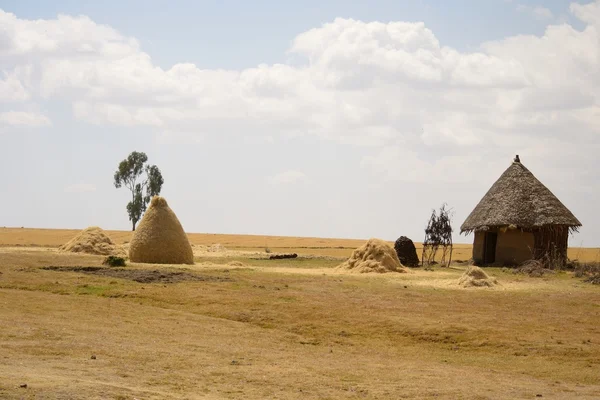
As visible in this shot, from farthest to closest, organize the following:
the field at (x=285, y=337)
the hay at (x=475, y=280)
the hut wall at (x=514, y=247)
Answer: the hut wall at (x=514, y=247) < the hay at (x=475, y=280) < the field at (x=285, y=337)

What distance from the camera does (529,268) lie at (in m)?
26.3

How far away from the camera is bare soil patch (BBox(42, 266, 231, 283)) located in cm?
1984

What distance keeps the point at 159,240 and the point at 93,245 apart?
590 cm

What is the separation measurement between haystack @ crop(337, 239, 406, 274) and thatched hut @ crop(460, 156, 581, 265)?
6379 millimetres

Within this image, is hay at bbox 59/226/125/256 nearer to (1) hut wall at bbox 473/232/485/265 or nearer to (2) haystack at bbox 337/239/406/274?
(2) haystack at bbox 337/239/406/274

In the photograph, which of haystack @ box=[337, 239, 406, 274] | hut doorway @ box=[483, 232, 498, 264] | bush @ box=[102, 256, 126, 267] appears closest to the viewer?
bush @ box=[102, 256, 126, 267]

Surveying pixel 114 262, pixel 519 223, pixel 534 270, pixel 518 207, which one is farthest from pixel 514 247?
pixel 114 262

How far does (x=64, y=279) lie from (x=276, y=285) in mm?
5391

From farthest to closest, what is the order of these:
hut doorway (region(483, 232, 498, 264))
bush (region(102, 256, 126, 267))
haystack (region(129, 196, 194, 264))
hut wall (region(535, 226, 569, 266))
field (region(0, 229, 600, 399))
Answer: hut doorway (region(483, 232, 498, 264)) → hut wall (region(535, 226, 569, 266)) → haystack (region(129, 196, 194, 264)) → bush (region(102, 256, 126, 267)) → field (region(0, 229, 600, 399))

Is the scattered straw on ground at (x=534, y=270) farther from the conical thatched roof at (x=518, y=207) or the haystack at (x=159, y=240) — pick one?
the haystack at (x=159, y=240)

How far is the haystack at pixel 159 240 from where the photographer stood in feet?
85.0

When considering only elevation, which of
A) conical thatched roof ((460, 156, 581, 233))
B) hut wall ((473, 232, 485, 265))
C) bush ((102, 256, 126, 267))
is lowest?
bush ((102, 256, 126, 267))

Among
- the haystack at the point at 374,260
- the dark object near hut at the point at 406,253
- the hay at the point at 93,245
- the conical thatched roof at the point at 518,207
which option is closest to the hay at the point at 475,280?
the haystack at the point at 374,260

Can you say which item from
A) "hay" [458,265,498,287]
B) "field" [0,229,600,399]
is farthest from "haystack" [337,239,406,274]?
"hay" [458,265,498,287]
